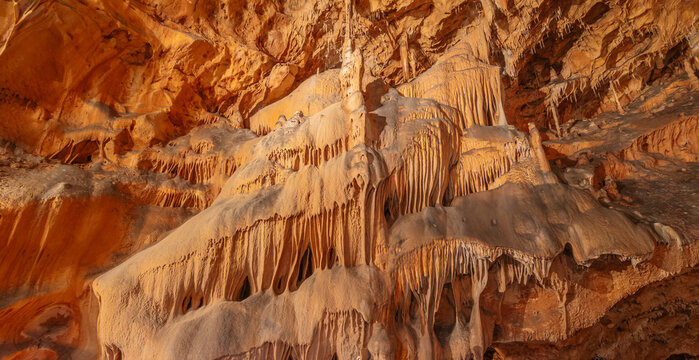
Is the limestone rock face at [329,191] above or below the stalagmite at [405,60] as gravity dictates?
below

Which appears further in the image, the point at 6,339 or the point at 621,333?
the point at 621,333

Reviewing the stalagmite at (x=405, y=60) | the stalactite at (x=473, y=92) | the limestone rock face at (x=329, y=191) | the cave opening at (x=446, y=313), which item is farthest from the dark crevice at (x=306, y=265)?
the stalagmite at (x=405, y=60)

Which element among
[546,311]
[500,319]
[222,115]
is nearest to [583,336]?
[546,311]

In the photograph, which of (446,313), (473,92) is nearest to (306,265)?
(446,313)

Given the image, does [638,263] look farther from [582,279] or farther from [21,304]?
[21,304]

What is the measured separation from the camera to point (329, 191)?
465 centimetres

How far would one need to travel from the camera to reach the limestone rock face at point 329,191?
421 cm

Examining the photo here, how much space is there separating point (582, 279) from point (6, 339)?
811cm

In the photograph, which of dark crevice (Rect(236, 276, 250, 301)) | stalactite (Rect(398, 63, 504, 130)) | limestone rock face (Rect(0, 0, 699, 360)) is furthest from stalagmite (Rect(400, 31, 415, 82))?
dark crevice (Rect(236, 276, 250, 301))

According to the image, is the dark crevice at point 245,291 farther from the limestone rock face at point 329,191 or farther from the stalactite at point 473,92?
the stalactite at point 473,92

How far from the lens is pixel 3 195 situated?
4699 millimetres

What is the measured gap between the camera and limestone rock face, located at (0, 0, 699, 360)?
421 centimetres

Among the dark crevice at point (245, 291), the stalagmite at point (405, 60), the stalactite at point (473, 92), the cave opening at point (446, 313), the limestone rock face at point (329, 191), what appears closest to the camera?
the limestone rock face at point (329, 191)

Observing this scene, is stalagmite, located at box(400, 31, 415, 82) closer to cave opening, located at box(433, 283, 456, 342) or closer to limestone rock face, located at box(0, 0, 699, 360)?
limestone rock face, located at box(0, 0, 699, 360)
